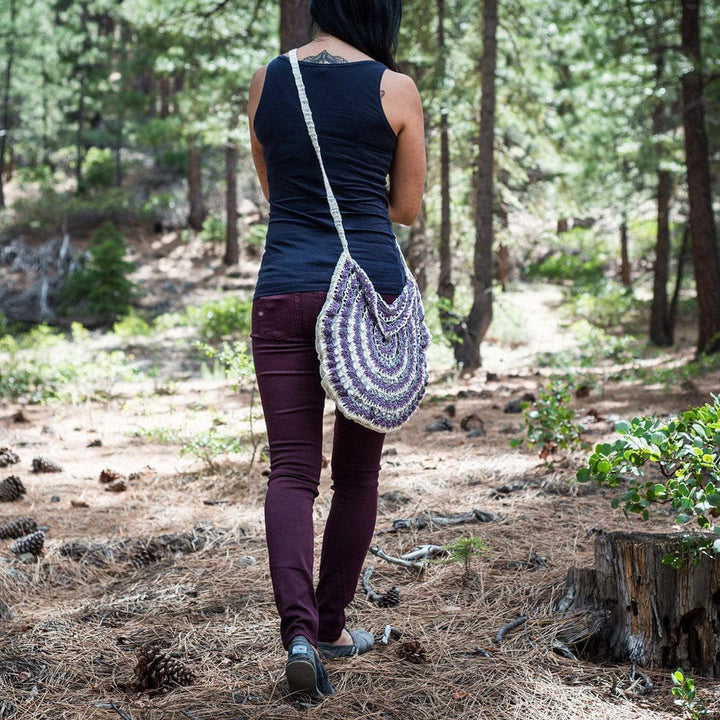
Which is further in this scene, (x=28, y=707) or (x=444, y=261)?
(x=444, y=261)

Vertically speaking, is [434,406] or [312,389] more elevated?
[312,389]

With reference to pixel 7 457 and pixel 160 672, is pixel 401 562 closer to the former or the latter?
pixel 160 672

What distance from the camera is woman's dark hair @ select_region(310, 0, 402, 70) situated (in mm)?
2281

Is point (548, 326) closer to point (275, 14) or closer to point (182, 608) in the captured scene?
point (275, 14)

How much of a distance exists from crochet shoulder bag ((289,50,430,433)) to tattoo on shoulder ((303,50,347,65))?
0.16ft

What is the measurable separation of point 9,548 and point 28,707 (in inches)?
62.0

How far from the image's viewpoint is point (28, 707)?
2166 mm

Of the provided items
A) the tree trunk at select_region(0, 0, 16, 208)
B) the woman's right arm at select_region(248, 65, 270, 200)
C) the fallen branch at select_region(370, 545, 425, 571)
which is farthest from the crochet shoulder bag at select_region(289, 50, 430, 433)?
the tree trunk at select_region(0, 0, 16, 208)

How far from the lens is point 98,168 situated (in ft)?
89.9

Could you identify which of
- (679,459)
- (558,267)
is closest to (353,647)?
(679,459)

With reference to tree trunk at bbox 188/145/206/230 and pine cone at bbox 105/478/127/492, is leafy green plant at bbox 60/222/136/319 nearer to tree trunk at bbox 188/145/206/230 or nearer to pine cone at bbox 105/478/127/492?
tree trunk at bbox 188/145/206/230

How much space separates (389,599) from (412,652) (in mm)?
472

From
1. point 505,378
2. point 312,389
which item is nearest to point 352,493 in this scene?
point 312,389

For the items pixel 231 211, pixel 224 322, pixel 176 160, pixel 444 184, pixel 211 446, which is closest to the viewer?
pixel 211 446
